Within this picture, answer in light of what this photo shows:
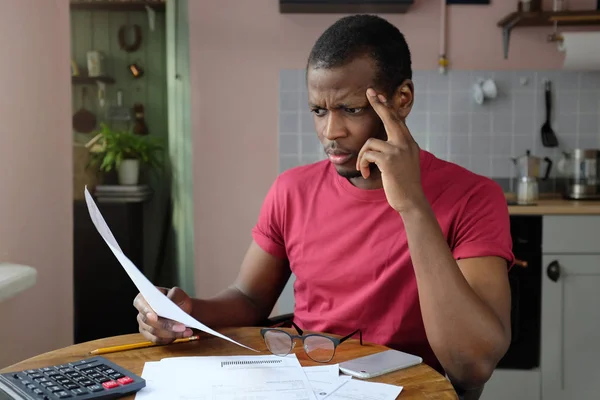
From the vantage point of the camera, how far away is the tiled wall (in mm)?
3293

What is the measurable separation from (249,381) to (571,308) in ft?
7.03

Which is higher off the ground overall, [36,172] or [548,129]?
[548,129]

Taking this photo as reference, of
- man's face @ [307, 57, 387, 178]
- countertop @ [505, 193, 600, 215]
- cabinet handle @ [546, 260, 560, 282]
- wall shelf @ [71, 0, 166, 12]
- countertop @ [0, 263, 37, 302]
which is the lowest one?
cabinet handle @ [546, 260, 560, 282]

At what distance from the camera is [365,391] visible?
0.98 m

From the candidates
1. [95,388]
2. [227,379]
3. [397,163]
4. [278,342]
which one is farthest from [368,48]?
[95,388]

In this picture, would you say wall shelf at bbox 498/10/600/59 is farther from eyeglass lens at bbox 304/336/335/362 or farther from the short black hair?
eyeglass lens at bbox 304/336/335/362

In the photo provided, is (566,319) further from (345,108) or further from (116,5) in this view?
(116,5)

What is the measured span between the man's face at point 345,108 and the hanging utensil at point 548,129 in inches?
86.0

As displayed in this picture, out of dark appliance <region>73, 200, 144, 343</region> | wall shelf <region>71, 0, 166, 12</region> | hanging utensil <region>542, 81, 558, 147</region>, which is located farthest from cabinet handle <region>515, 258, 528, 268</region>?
wall shelf <region>71, 0, 166, 12</region>

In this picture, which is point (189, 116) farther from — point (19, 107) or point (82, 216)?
point (19, 107)

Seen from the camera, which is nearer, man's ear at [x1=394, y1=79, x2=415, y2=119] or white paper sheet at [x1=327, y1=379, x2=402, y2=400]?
white paper sheet at [x1=327, y1=379, x2=402, y2=400]

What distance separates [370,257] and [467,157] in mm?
2027

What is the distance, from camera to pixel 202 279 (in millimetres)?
3322

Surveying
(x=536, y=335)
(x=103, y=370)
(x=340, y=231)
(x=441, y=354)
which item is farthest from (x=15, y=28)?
(x=536, y=335)
